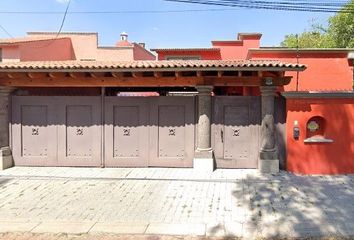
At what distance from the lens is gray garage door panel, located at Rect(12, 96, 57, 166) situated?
917 centimetres

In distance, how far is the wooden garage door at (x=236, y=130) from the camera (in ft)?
28.4

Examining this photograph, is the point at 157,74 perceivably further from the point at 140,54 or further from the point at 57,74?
the point at 140,54

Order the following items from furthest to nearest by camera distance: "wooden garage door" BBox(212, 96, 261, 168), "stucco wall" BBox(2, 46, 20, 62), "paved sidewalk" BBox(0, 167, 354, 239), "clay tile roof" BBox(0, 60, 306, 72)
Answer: "stucco wall" BBox(2, 46, 20, 62) → "wooden garage door" BBox(212, 96, 261, 168) → "clay tile roof" BBox(0, 60, 306, 72) → "paved sidewalk" BBox(0, 167, 354, 239)

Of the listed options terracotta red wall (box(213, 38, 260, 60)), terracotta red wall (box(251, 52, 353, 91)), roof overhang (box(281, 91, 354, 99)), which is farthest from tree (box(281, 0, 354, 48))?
roof overhang (box(281, 91, 354, 99))

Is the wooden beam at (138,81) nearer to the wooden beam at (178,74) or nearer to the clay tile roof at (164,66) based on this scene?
the wooden beam at (178,74)

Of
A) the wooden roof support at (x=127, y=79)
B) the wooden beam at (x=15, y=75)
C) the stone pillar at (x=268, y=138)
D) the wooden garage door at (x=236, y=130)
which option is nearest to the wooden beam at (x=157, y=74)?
the wooden roof support at (x=127, y=79)

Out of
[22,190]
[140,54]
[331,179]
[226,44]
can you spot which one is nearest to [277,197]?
[331,179]

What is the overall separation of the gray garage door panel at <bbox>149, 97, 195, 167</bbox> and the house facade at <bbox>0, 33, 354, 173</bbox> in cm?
3

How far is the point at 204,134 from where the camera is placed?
8.60m

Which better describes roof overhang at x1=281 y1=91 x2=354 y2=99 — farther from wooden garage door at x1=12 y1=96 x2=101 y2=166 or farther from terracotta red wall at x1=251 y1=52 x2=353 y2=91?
wooden garage door at x1=12 y1=96 x2=101 y2=166

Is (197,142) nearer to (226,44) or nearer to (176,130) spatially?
Result: (176,130)

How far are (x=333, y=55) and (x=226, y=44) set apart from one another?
281 inches

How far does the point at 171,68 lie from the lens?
7.88m

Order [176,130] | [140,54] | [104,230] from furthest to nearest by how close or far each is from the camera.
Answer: [140,54] < [176,130] < [104,230]
